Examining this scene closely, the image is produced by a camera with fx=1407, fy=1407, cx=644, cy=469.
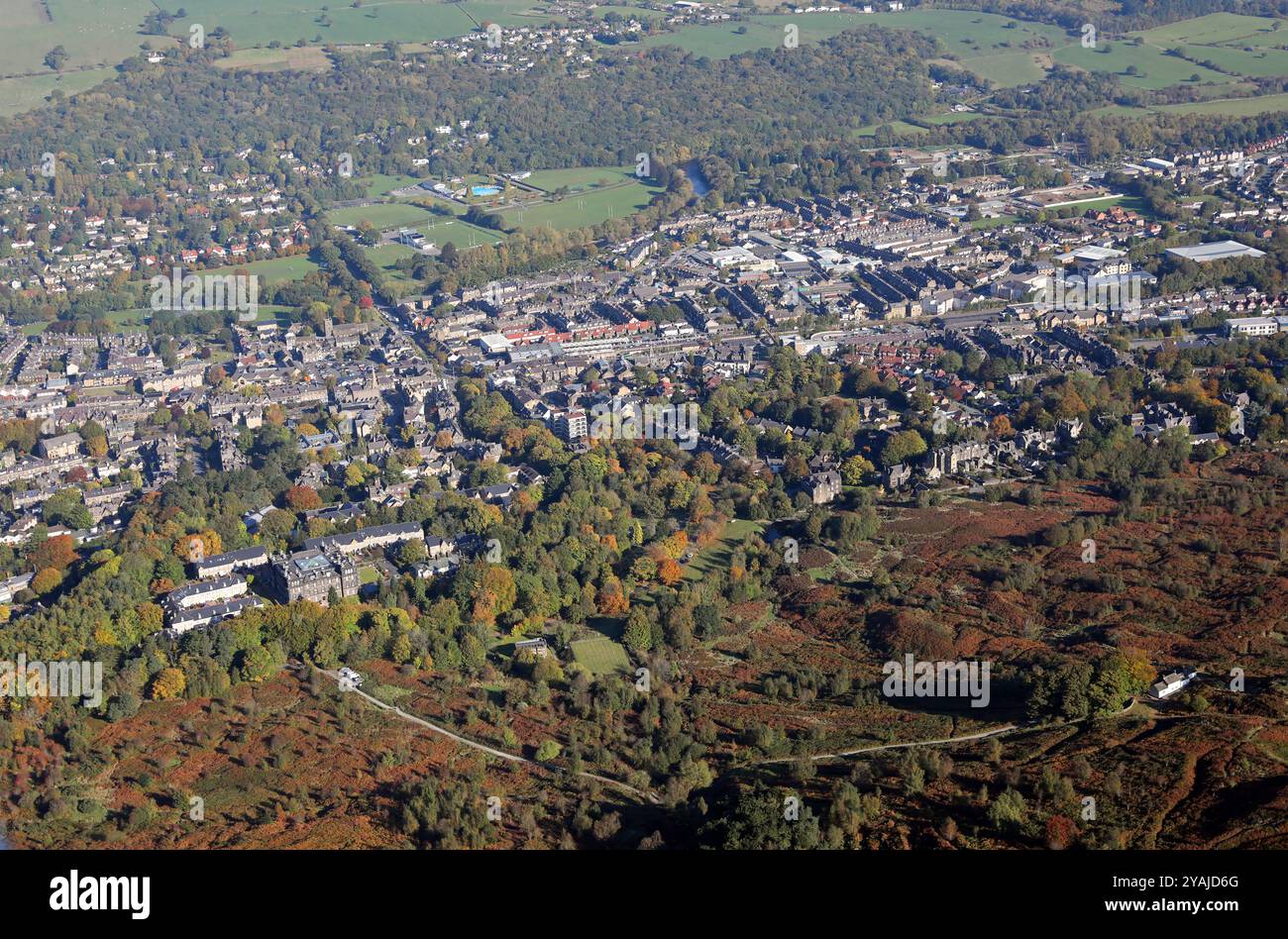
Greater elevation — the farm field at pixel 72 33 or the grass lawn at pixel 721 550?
the farm field at pixel 72 33

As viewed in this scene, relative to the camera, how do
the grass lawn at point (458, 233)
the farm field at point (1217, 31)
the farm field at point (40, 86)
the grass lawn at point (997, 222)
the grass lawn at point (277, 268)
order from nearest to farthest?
the grass lawn at point (277, 268) → the grass lawn at point (997, 222) → the grass lawn at point (458, 233) → the farm field at point (40, 86) → the farm field at point (1217, 31)

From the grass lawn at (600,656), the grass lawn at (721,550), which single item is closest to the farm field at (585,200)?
the grass lawn at (721,550)


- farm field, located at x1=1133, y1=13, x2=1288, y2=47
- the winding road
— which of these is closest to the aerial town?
the winding road

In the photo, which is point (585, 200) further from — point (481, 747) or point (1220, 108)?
point (481, 747)

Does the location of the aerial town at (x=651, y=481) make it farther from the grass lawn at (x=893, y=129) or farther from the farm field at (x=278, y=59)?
the farm field at (x=278, y=59)

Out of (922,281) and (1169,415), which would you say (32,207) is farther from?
A: (1169,415)

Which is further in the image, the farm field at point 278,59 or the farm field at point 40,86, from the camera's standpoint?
the farm field at point 278,59

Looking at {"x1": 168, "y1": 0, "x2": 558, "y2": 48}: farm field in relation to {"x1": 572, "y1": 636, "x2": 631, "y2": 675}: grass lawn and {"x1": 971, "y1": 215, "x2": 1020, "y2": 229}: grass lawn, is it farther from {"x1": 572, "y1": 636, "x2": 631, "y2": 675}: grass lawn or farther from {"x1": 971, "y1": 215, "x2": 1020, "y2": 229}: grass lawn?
{"x1": 572, "y1": 636, "x2": 631, "y2": 675}: grass lawn
